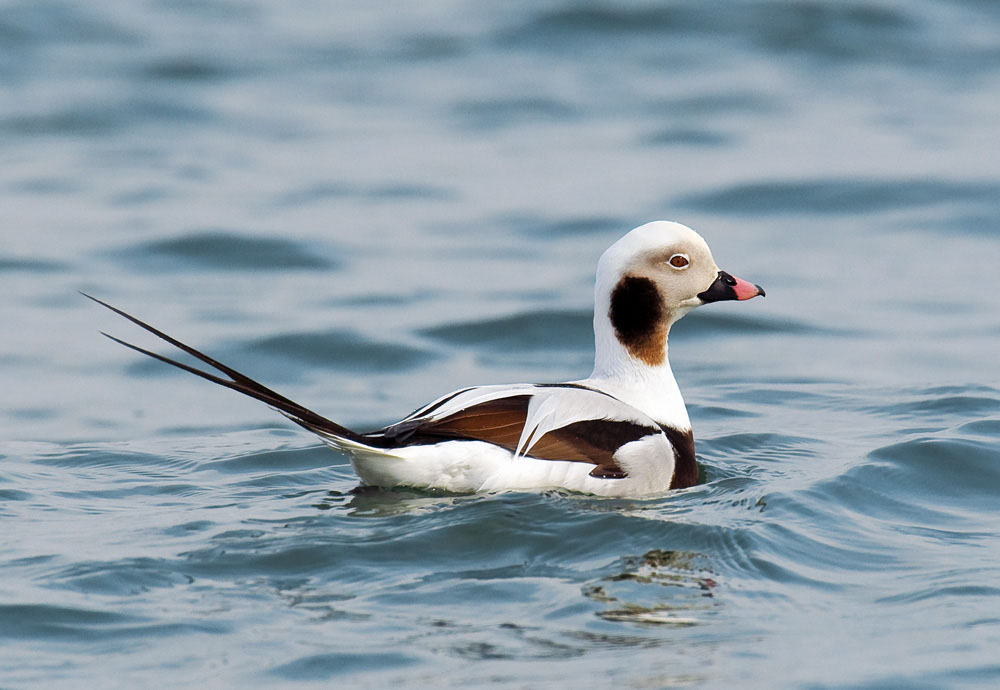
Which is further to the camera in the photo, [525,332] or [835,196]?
[835,196]

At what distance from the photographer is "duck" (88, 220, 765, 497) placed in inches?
193

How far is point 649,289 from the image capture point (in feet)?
18.1

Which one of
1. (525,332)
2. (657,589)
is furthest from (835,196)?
(657,589)

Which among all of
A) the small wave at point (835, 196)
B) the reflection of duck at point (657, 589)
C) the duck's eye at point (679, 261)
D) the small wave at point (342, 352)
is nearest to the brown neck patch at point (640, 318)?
the duck's eye at point (679, 261)

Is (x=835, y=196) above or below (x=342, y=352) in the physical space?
above

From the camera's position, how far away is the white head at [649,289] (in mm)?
5488

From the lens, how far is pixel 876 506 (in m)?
5.50

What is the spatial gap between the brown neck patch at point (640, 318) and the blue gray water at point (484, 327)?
1.82ft

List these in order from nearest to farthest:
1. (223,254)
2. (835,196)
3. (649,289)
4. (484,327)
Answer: (649,289), (484,327), (223,254), (835,196)

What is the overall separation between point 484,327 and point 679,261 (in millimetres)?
3070

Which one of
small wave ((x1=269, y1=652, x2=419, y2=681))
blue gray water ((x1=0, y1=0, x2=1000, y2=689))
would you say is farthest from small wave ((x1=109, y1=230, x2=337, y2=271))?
small wave ((x1=269, y1=652, x2=419, y2=681))

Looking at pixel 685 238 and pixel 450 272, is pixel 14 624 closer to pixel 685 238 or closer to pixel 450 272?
pixel 685 238

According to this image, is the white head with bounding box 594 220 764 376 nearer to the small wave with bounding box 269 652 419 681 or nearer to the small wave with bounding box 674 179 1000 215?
the small wave with bounding box 269 652 419 681

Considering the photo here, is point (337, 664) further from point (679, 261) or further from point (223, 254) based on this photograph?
point (223, 254)
